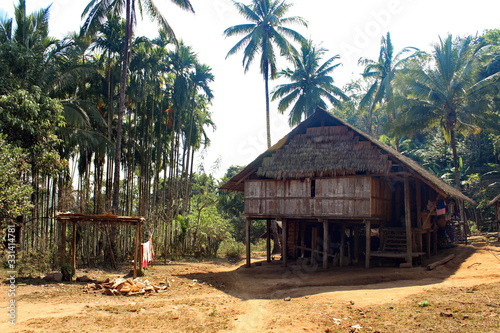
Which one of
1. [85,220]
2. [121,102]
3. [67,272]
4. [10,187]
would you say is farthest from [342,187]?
[10,187]

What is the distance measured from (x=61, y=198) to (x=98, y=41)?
7530mm

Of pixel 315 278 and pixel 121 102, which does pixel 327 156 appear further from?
pixel 121 102

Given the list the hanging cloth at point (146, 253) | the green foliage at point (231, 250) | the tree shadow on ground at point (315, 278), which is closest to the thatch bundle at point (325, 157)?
the tree shadow on ground at point (315, 278)

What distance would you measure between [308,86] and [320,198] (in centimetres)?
1587

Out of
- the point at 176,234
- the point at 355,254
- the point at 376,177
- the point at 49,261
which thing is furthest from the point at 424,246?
the point at 49,261

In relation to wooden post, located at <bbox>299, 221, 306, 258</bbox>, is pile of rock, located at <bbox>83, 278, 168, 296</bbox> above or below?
below

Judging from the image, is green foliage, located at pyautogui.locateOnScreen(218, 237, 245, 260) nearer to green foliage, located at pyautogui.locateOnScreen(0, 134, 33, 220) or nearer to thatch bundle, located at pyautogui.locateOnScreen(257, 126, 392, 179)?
thatch bundle, located at pyautogui.locateOnScreen(257, 126, 392, 179)

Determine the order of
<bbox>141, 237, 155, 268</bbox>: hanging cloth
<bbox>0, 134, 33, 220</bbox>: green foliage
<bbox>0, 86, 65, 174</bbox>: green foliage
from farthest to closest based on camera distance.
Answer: <bbox>141, 237, 155, 268</bbox>: hanging cloth, <bbox>0, 86, 65, 174</bbox>: green foliage, <bbox>0, 134, 33, 220</bbox>: green foliage

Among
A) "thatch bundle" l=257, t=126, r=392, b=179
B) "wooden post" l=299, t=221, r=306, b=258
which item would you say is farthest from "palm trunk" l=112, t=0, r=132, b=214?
"wooden post" l=299, t=221, r=306, b=258

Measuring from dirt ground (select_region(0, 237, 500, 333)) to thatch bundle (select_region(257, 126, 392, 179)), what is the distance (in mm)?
3697

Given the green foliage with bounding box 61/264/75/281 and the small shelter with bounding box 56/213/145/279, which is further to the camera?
the green foliage with bounding box 61/264/75/281

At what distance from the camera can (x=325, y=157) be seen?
51.1 ft

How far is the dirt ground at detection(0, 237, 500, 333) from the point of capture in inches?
311

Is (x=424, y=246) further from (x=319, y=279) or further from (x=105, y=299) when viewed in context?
(x=105, y=299)
